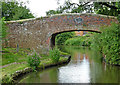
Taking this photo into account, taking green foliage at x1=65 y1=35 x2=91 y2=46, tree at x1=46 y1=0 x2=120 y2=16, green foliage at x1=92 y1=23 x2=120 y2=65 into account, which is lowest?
green foliage at x1=65 y1=35 x2=91 y2=46

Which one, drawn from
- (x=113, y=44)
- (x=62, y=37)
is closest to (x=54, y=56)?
(x=113, y=44)

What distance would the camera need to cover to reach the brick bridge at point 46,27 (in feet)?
41.9

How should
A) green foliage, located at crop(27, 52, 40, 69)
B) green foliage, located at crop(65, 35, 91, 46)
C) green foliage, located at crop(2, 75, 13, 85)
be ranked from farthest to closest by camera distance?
green foliage, located at crop(65, 35, 91, 46) < green foliage, located at crop(27, 52, 40, 69) < green foliage, located at crop(2, 75, 13, 85)

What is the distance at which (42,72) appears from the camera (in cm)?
849

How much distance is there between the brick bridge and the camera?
1278 centimetres

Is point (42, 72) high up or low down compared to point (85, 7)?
down

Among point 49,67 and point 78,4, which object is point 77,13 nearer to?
point 78,4

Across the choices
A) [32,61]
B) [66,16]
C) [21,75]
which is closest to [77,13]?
[66,16]

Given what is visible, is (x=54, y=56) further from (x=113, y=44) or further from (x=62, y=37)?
(x=62, y=37)

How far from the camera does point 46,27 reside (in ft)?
43.5

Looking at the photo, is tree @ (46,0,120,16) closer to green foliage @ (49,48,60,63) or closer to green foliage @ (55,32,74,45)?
green foliage @ (49,48,60,63)

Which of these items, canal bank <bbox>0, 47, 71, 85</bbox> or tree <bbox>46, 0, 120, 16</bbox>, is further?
tree <bbox>46, 0, 120, 16</bbox>

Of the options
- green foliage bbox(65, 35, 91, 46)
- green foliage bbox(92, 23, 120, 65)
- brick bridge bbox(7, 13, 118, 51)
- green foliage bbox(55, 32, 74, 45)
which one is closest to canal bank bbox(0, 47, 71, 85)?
brick bridge bbox(7, 13, 118, 51)

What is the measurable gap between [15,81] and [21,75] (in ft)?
3.06
